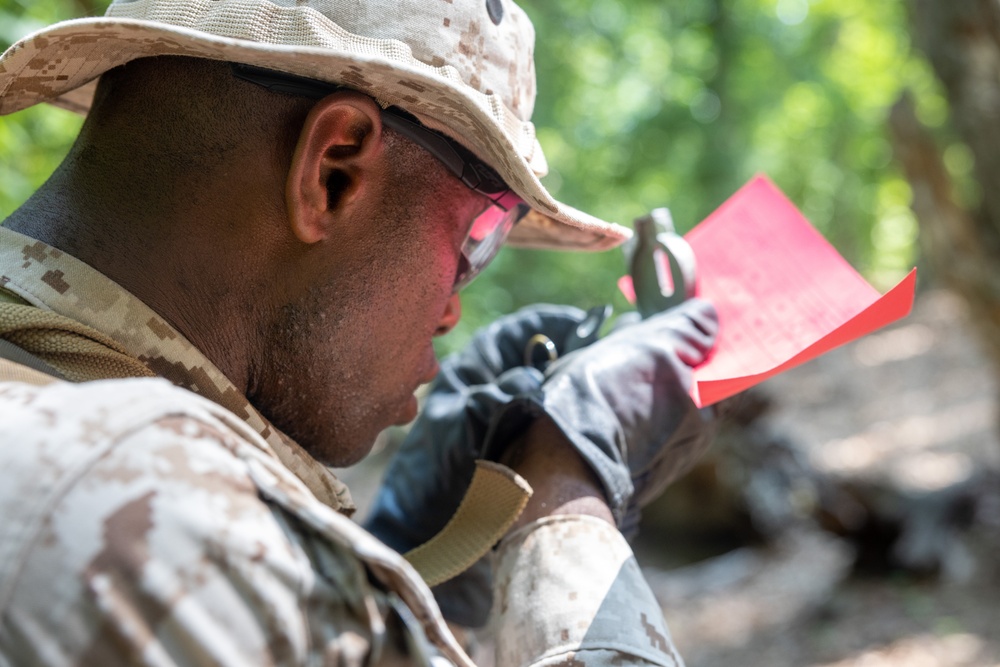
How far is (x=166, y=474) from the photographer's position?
0.83 meters

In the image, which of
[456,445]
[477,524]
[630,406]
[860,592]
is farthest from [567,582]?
[860,592]

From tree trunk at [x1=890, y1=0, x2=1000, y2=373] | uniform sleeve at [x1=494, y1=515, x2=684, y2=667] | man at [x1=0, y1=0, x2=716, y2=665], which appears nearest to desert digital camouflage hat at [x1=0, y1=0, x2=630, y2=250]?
man at [x1=0, y1=0, x2=716, y2=665]

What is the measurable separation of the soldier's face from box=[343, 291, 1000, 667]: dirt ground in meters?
3.65

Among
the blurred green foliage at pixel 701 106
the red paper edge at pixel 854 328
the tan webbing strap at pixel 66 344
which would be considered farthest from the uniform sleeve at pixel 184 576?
the blurred green foliage at pixel 701 106

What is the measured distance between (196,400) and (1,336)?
35cm

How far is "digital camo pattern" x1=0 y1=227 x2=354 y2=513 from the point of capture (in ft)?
3.89

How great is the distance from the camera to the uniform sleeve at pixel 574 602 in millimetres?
1264

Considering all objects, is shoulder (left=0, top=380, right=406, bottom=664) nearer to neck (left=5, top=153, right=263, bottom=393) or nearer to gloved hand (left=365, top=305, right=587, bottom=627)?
neck (left=5, top=153, right=263, bottom=393)

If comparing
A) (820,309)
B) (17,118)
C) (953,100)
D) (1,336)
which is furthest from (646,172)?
(1,336)

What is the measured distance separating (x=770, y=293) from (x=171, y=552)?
4.80ft

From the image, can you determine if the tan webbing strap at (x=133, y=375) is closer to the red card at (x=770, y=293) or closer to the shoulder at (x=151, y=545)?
the shoulder at (x=151, y=545)

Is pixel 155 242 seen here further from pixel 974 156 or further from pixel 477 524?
pixel 974 156

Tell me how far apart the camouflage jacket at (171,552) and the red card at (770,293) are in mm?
910

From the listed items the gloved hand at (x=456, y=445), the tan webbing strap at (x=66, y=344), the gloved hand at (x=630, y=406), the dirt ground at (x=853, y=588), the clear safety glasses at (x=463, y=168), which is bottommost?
the dirt ground at (x=853, y=588)
